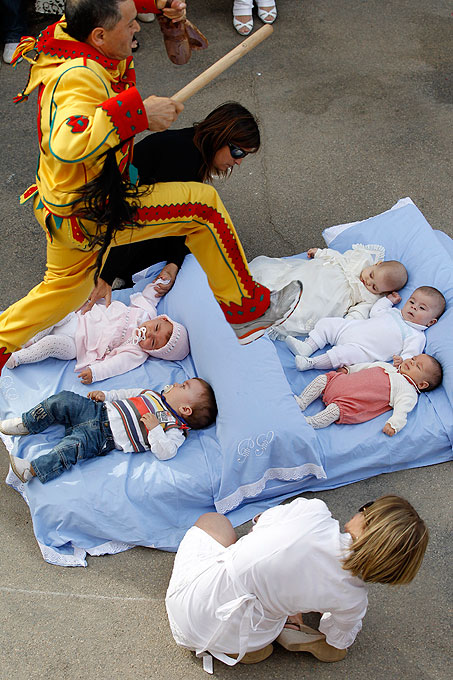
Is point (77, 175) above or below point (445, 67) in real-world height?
above

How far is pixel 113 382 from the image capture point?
3006 millimetres

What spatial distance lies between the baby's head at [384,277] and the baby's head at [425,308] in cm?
16

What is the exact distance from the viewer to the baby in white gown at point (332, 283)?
3.24m

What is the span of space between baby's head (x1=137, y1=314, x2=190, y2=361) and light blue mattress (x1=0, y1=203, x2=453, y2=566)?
55 mm

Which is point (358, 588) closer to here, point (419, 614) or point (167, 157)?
point (419, 614)

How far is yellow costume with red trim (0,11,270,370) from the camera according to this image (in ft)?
6.73

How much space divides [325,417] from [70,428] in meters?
1.01

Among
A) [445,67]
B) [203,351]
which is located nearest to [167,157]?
[203,351]

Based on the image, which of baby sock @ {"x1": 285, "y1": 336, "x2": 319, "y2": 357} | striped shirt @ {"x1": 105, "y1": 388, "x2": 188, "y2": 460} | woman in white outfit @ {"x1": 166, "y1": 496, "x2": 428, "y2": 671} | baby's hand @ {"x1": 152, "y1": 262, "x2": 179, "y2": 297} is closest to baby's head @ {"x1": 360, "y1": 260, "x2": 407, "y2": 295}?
baby sock @ {"x1": 285, "y1": 336, "x2": 319, "y2": 357}

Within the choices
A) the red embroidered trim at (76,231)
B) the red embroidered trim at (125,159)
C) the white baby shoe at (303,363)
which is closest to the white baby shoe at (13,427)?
the red embroidered trim at (76,231)

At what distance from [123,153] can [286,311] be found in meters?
0.91

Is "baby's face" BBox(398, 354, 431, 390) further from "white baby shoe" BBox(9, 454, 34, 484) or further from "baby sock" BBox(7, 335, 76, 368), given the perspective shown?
"white baby shoe" BBox(9, 454, 34, 484)

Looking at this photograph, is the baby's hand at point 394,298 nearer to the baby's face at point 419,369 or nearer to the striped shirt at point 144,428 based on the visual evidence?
the baby's face at point 419,369

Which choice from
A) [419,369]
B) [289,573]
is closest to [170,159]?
[419,369]
